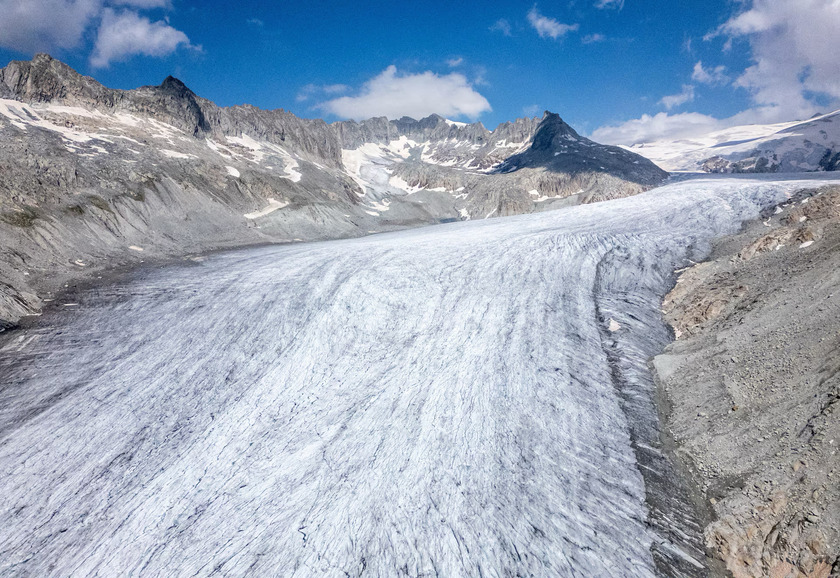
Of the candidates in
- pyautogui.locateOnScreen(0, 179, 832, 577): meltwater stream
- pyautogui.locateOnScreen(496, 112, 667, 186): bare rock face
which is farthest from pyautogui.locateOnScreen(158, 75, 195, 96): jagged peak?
pyautogui.locateOnScreen(496, 112, 667, 186): bare rock face

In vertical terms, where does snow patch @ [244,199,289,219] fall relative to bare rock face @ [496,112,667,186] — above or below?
below

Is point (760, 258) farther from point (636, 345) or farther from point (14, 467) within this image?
point (14, 467)

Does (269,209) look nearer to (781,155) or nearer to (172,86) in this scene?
(172,86)

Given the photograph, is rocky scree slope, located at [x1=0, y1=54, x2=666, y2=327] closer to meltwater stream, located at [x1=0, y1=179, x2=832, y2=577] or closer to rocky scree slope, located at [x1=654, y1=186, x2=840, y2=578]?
meltwater stream, located at [x1=0, y1=179, x2=832, y2=577]

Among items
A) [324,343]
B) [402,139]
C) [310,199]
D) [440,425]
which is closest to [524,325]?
[440,425]

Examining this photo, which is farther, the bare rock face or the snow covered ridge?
the snow covered ridge

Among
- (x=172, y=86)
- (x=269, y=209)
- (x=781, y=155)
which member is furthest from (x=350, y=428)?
(x=781, y=155)

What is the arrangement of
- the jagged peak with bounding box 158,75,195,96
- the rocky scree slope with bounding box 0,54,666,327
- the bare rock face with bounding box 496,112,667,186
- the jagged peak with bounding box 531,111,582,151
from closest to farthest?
the rocky scree slope with bounding box 0,54,666,327, the jagged peak with bounding box 158,75,195,96, the bare rock face with bounding box 496,112,667,186, the jagged peak with bounding box 531,111,582,151
